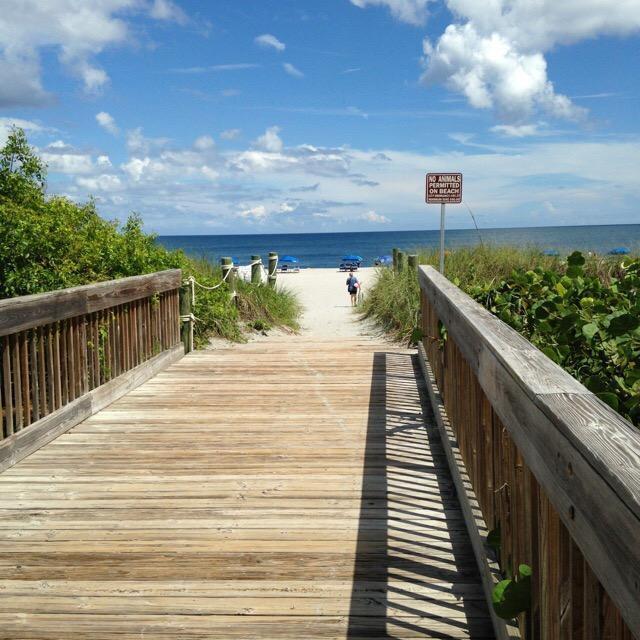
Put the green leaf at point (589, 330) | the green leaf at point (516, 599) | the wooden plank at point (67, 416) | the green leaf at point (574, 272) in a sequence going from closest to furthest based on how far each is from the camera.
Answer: the green leaf at point (516, 599) → the green leaf at point (589, 330) → the wooden plank at point (67, 416) → the green leaf at point (574, 272)

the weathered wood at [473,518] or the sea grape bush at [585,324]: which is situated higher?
the sea grape bush at [585,324]

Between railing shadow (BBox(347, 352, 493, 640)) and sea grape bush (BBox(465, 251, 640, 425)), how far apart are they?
3.29 ft

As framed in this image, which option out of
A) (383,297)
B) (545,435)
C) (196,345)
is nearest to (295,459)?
(545,435)

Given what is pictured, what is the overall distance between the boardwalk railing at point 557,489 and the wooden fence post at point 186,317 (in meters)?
6.55

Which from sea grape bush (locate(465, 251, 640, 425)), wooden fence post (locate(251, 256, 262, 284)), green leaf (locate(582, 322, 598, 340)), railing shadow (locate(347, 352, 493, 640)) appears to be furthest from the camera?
wooden fence post (locate(251, 256, 262, 284))

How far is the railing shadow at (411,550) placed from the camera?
116 inches

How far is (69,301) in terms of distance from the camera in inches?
228

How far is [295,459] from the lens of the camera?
16.6ft

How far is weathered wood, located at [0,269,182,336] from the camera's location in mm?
4934

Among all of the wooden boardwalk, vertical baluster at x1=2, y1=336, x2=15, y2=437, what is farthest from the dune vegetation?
vertical baluster at x1=2, y1=336, x2=15, y2=437

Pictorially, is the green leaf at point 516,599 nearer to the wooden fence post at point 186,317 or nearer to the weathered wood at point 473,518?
the weathered wood at point 473,518

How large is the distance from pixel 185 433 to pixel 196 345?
5037 millimetres

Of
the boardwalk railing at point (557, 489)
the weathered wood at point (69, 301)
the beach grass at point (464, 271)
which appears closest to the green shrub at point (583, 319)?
the boardwalk railing at point (557, 489)

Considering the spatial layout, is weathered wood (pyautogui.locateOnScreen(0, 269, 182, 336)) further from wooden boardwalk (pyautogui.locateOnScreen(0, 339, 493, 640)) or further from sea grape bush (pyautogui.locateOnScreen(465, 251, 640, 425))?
sea grape bush (pyautogui.locateOnScreen(465, 251, 640, 425))
